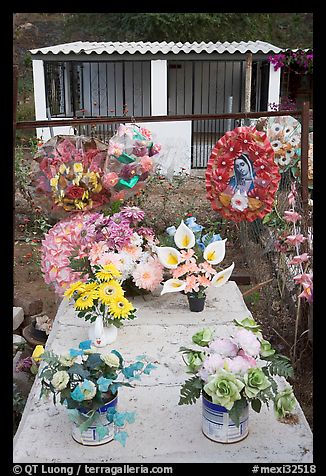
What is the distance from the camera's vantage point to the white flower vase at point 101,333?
2.43 meters

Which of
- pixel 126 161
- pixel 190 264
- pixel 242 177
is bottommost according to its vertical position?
pixel 190 264

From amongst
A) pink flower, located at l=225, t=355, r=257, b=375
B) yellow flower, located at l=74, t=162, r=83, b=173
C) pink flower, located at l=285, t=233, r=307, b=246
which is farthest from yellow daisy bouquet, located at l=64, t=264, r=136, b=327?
pink flower, located at l=285, t=233, r=307, b=246

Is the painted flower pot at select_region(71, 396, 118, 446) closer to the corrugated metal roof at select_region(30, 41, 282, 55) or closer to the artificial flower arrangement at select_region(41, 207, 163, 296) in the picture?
the artificial flower arrangement at select_region(41, 207, 163, 296)

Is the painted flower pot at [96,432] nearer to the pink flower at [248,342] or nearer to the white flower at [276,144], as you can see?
the pink flower at [248,342]

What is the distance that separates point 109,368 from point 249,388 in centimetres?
44

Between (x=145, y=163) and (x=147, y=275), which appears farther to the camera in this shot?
(x=145, y=163)

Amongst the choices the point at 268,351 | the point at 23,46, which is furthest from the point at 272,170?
the point at 23,46

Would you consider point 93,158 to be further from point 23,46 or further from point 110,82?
point 23,46

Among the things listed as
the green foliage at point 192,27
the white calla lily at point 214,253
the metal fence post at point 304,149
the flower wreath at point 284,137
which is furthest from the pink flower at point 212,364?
the green foliage at point 192,27

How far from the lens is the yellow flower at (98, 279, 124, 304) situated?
7.72 ft

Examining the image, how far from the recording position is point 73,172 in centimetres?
308

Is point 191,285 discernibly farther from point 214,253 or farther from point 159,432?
point 159,432

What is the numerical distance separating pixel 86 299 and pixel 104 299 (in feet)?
0.25

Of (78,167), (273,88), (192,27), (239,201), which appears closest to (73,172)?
(78,167)
